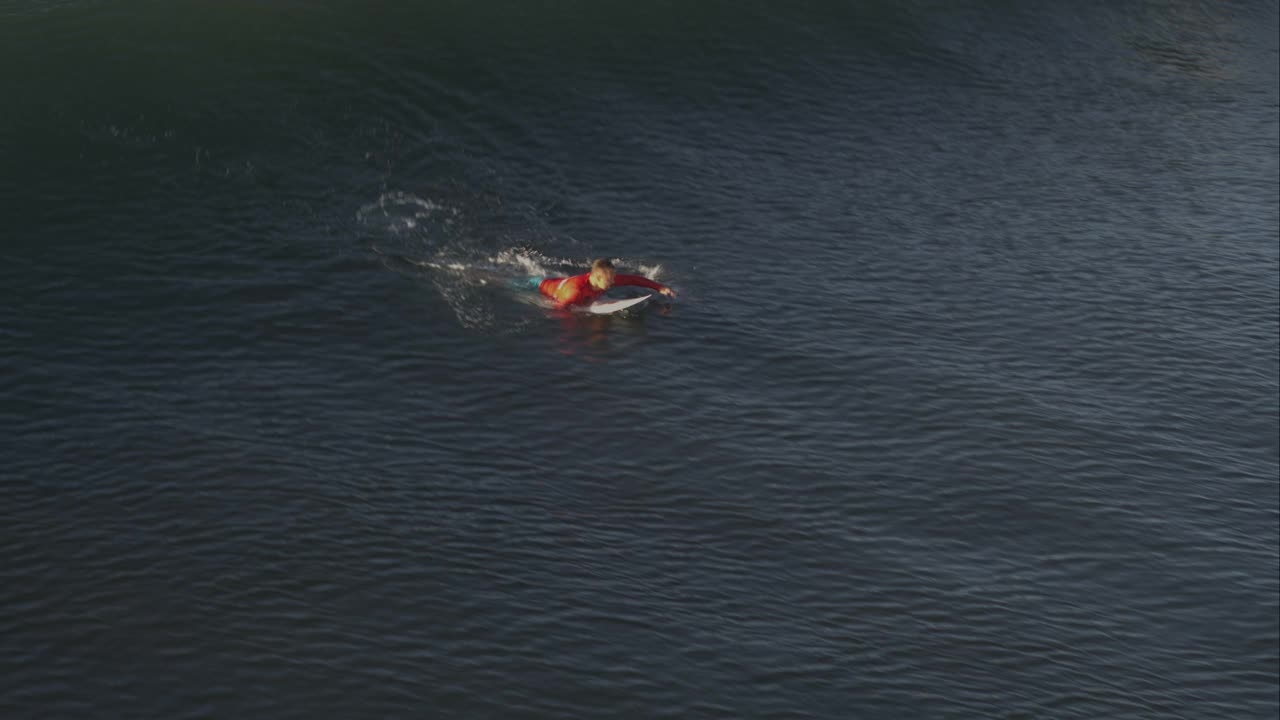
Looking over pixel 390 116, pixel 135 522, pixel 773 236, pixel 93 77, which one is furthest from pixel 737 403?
pixel 93 77

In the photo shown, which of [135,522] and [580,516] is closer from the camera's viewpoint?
[135,522]

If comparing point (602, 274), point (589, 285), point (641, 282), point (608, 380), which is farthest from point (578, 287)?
point (608, 380)

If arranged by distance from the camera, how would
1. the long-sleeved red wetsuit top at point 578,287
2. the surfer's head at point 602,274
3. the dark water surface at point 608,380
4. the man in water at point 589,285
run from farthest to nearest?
1. the long-sleeved red wetsuit top at point 578,287
2. the man in water at point 589,285
3. the surfer's head at point 602,274
4. the dark water surface at point 608,380

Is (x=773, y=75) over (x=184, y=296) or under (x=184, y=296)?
over

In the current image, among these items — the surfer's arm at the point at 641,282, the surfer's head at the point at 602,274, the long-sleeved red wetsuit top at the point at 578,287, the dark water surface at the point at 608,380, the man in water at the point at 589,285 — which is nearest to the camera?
the dark water surface at the point at 608,380

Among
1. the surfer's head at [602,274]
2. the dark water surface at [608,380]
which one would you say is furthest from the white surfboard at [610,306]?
the surfer's head at [602,274]

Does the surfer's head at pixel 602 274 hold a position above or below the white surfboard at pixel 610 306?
above

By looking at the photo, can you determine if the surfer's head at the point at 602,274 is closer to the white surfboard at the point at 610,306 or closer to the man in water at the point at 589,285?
the man in water at the point at 589,285

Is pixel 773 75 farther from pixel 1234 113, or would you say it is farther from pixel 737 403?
pixel 737 403
